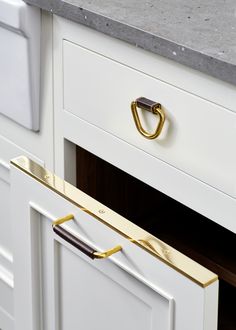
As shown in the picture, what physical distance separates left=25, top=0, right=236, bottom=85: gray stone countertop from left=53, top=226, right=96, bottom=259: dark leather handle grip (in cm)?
23

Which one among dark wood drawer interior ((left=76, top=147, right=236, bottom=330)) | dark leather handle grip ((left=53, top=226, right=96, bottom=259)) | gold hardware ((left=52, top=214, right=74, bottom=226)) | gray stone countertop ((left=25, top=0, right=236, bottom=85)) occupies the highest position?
gray stone countertop ((left=25, top=0, right=236, bottom=85))

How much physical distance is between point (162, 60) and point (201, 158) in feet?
0.41

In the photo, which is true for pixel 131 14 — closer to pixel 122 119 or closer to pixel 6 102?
pixel 122 119

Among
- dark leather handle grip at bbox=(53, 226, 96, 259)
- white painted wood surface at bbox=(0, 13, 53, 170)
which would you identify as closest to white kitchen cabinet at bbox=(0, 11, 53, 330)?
white painted wood surface at bbox=(0, 13, 53, 170)

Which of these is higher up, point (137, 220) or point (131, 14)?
point (131, 14)

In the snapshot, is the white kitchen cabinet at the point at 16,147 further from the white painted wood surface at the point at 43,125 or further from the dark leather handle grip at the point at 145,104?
the dark leather handle grip at the point at 145,104

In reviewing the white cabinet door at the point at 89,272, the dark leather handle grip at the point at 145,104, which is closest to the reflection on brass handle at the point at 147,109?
the dark leather handle grip at the point at 145,104

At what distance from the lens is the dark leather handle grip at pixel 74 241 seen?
99 cm

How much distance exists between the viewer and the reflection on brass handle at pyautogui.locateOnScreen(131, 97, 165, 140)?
1.07 metres

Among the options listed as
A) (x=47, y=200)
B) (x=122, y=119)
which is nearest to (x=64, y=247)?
(x=47, y=200)


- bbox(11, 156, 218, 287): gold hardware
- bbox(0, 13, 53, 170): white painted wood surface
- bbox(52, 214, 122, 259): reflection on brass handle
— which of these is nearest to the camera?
bbox(11, 156, 218, 287): gold hardware

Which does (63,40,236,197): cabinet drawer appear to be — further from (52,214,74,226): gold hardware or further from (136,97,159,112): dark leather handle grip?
(52,214,74,226): gold hardware

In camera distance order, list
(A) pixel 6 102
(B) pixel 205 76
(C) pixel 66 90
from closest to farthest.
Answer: (B) pixel 205 76 < (C) pixel 66 90 < (A) pixel 6 102

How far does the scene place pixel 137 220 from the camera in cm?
138
